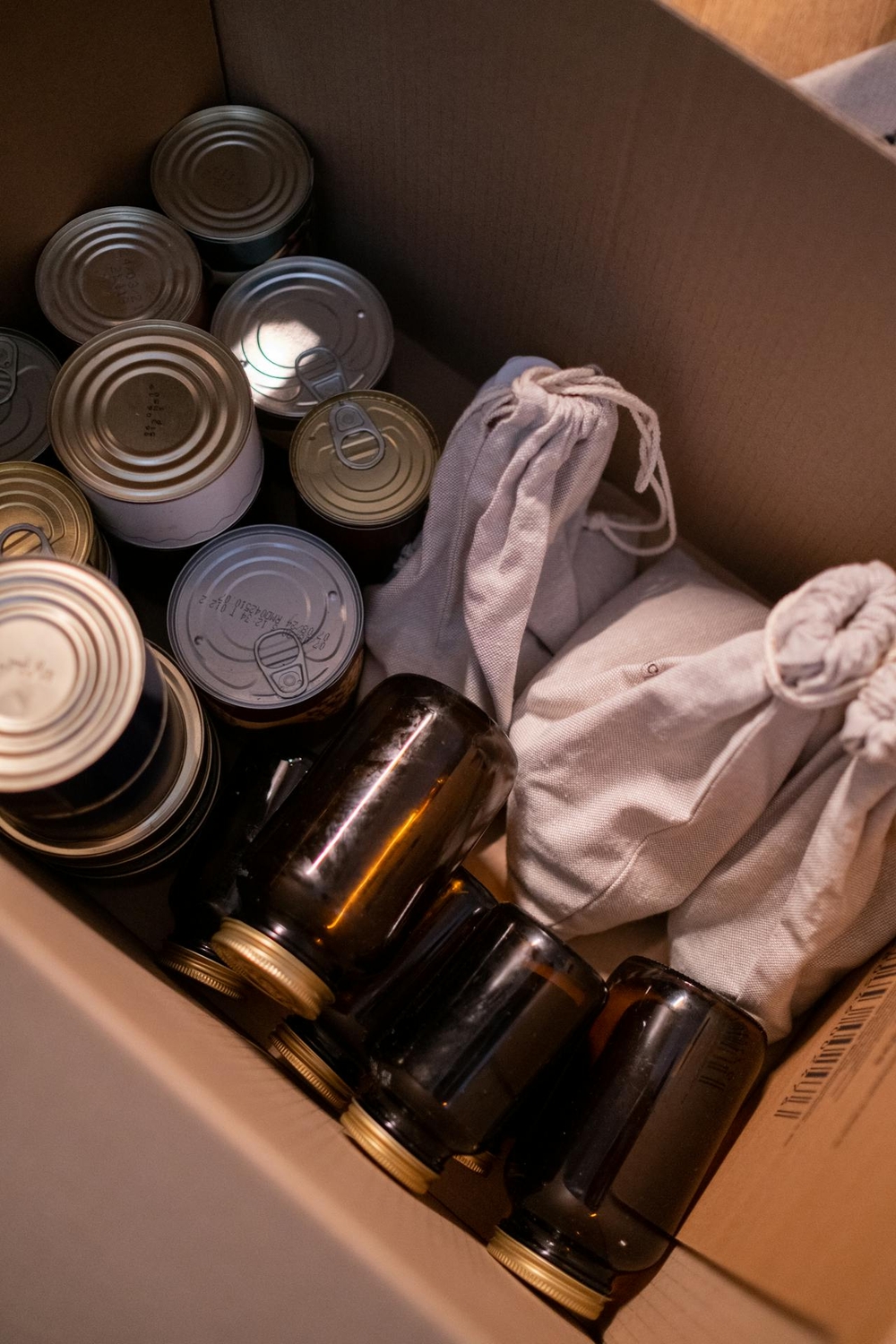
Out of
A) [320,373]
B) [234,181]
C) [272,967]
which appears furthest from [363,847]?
[234,181]

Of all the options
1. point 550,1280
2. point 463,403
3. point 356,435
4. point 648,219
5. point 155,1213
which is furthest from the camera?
point 463,403

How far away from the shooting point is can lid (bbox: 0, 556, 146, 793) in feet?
1.84

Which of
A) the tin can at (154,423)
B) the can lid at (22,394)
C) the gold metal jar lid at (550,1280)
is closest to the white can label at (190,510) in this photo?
the tin can at (154,423)

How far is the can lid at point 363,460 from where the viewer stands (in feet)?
2.68

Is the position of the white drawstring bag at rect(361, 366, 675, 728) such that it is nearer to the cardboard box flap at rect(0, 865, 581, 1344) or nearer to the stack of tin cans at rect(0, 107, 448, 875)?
the stack of tin cans at rect(0, 107, 448, 875)

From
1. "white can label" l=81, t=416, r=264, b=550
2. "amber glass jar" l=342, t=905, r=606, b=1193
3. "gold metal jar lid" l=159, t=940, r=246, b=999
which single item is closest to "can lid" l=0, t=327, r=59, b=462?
"white can label" l=81, t=416, r=264, b=550

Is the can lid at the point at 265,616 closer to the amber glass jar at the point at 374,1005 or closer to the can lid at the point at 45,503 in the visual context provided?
the can lid at the point at 45,503

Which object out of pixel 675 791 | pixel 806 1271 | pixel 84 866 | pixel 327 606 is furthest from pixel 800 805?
pixel 84 866

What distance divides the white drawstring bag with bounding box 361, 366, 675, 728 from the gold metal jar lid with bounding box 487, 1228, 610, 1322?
38 centimetres

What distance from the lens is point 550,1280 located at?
24.7 inches

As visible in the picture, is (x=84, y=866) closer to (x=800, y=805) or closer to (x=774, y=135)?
(x=800, y=805)

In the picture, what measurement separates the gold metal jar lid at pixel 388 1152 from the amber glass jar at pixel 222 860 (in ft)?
0.49

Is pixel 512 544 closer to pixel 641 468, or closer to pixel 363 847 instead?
pixel 641 468

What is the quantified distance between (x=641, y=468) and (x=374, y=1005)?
0.47 metres
